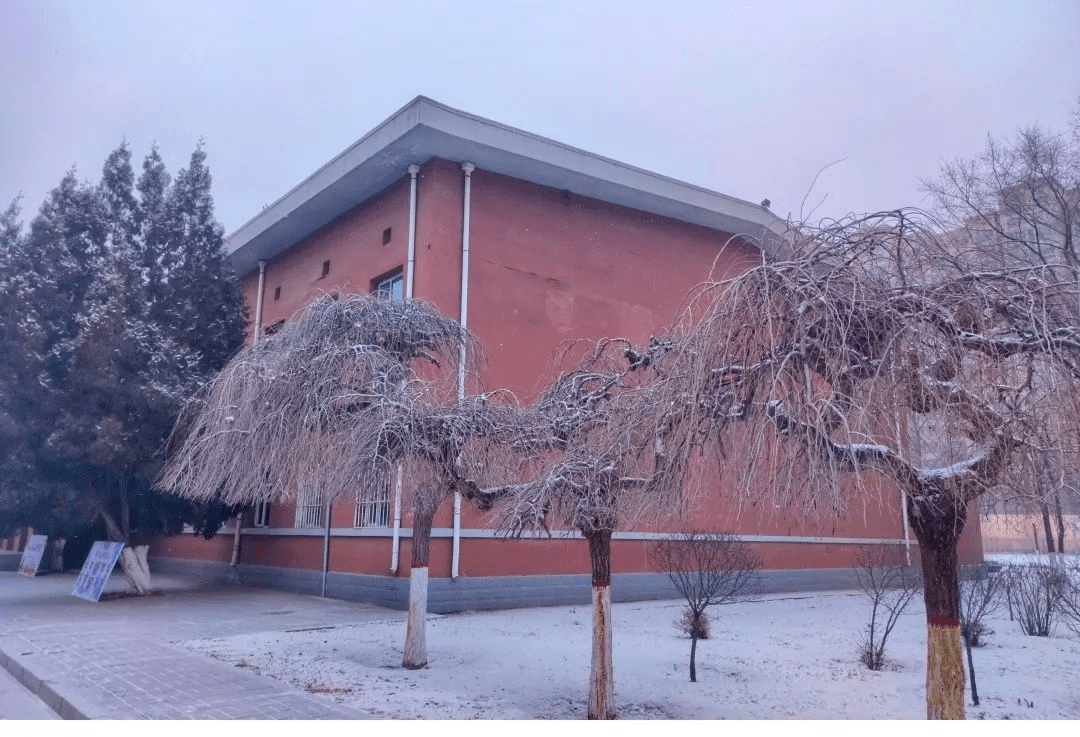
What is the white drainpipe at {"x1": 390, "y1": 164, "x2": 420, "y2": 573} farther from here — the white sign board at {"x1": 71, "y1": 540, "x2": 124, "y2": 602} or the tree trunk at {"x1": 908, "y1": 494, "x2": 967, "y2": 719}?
the tree trunk at {"x1": 908, "y1": 494, "x2": 967, "y2": 719}

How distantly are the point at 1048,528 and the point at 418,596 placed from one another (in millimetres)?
5630

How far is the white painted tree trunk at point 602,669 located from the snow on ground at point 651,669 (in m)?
0.31

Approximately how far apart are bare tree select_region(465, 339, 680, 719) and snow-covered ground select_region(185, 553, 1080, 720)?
1198 mm

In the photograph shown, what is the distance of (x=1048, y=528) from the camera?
6.08 metres

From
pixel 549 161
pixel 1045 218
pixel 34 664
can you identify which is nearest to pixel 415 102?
pixel 549 161

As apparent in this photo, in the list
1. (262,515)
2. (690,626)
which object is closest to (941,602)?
(690,626)

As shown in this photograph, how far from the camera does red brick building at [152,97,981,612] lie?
13.0 meters

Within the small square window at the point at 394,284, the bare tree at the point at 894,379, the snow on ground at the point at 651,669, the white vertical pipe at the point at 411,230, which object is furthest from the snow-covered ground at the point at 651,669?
the small square window at the point at 394,284

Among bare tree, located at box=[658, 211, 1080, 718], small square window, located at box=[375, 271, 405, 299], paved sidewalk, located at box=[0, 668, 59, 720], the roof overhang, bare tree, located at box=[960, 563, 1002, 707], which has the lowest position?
paved sidewalk, located at box=[0, 668, 59, 720]

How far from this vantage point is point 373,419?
24.2 ft

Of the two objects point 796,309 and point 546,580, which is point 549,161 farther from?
point 796,309

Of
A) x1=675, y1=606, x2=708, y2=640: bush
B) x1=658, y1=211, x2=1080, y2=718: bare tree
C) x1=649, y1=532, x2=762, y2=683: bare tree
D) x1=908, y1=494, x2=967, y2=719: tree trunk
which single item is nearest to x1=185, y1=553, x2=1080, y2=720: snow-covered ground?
x1=675, y1=606, x2=708, y2=640: bush

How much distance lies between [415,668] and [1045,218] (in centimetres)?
1111

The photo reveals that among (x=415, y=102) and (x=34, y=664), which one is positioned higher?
(x=415, y=102)
